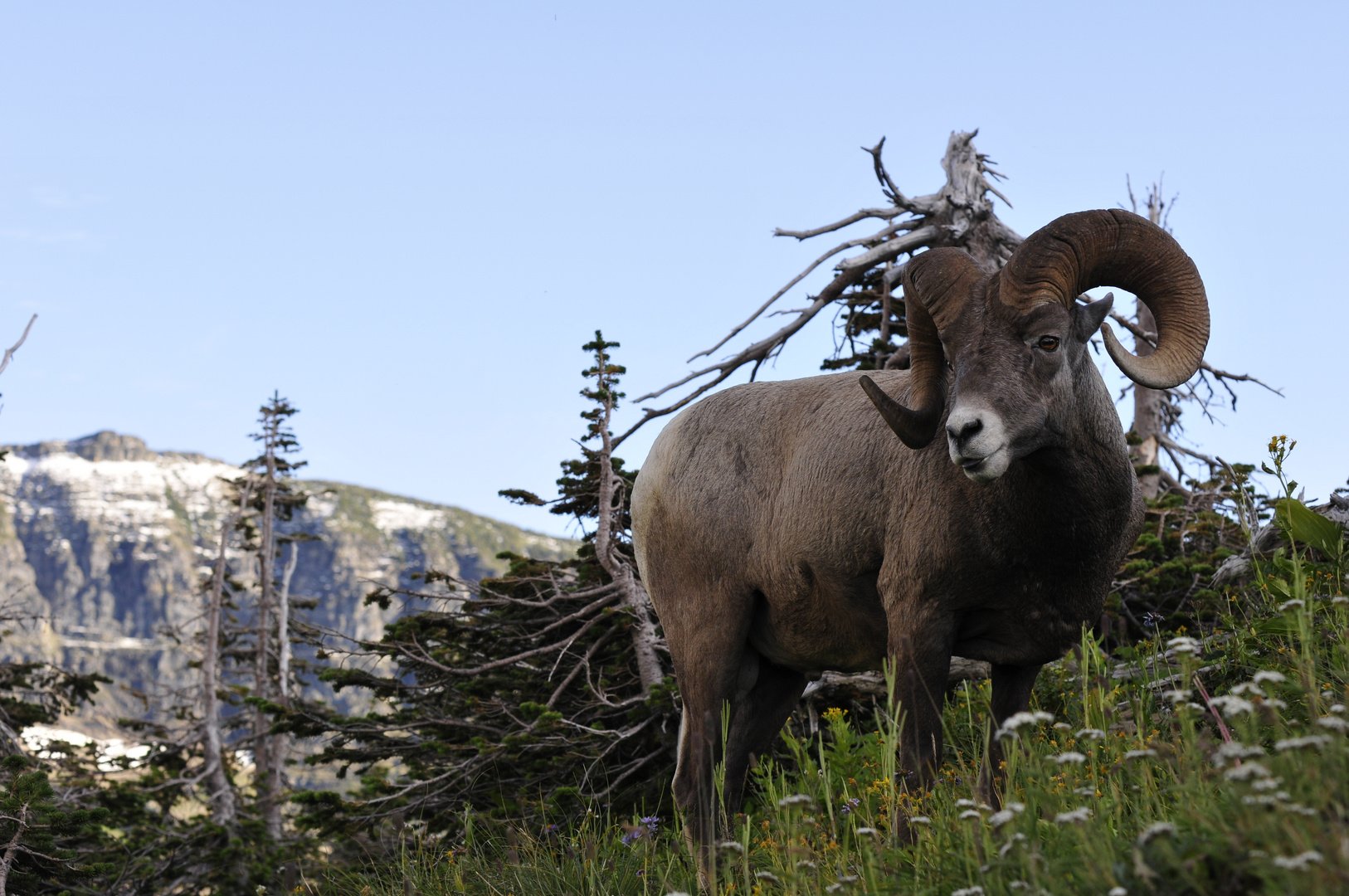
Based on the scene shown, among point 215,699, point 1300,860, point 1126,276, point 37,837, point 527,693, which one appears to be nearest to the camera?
point 1300,860

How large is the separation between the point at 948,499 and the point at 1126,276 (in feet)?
3.97

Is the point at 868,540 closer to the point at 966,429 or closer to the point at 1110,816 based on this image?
the point at 966,429

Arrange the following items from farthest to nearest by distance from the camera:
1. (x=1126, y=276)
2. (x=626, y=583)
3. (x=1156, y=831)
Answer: (x=626, y=583)
(x=1126, y=276)
(x=1156, y=831)

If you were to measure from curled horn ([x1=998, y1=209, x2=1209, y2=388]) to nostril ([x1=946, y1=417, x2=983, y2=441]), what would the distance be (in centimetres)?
60

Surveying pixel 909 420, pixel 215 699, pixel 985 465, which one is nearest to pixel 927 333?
pixel 909 420

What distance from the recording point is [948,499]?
439 centimetres

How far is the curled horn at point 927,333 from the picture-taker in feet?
14.1

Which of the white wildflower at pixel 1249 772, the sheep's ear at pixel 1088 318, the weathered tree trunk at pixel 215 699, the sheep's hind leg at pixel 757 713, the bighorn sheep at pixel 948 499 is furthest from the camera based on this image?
the weathered tree trunk at pixel 215 699

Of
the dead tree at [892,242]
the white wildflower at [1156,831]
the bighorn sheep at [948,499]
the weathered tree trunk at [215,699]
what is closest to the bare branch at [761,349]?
the dead tree at [892,242]

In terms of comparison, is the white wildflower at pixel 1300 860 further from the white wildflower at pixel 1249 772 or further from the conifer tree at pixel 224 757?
the conifer tree at pixel 224 757

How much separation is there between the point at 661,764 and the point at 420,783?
1829mm

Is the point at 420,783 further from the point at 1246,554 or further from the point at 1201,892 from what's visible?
the point at 1201,892

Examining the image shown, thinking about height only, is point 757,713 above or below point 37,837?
above

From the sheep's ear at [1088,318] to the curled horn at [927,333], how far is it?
16.1 inches
